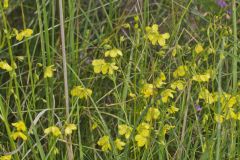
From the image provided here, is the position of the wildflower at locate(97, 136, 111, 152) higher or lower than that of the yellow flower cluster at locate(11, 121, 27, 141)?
lower

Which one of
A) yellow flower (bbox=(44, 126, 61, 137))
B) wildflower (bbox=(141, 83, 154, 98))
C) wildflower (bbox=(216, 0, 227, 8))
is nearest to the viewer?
yellow flower (bbox=(44, 126, 61, 137))

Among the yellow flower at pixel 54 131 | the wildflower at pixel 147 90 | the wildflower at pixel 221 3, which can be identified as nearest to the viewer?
the yellow flower at pixel 54 131

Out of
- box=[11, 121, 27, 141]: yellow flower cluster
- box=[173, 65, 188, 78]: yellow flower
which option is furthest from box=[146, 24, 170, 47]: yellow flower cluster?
box=[11, 121, 27, 141]: yellow flower cluster

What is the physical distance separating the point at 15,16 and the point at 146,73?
1.01 metres

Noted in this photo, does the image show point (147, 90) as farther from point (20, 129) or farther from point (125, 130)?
point (20, 129)

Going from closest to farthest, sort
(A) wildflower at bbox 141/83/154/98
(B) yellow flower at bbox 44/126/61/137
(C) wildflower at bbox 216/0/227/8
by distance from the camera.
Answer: (B) yellow flower at bbox 44/126/61/137, (A) wildflower at bbox 141/83/154/98, (C) wildflower at bbox 216/0/227/8

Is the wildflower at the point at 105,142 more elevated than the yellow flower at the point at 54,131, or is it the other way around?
the yellow flower at the point at 54,131

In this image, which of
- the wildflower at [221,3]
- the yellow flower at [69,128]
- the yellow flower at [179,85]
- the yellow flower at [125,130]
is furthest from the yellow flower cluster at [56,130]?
the wildflower at [221,3]

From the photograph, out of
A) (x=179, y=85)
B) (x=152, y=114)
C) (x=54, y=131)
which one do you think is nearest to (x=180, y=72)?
(x=179, y=85)

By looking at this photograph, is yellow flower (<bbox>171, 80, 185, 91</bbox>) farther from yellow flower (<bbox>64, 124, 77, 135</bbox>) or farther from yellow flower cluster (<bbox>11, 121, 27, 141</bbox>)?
yellow flower cluster (<bbox>11, 121, 27, 141</bbox>)

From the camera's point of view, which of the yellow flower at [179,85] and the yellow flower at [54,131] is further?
the yellow flower at [179,85]

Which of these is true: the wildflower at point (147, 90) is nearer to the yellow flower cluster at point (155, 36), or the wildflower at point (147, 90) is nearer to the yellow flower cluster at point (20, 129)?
the yellow flower cluster at point (155, 36)

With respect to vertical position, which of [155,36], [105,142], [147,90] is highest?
[155,36]

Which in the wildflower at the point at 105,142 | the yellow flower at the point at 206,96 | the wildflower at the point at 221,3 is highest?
the wildflower at the point at 221,3
